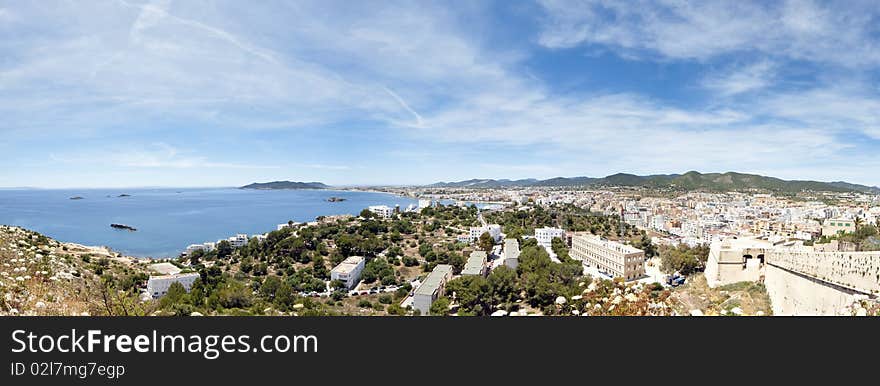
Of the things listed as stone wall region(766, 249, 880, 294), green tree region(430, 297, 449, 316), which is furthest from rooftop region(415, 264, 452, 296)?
stone wall region(766, 249, 880, 294)

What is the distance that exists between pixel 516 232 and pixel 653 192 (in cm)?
4131

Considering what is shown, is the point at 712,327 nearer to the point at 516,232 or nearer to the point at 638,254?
the point at 638,254

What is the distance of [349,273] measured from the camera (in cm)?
1451

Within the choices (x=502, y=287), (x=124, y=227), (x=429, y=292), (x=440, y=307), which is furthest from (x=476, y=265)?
(x=124, y=227)

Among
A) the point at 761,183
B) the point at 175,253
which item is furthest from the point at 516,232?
the point at 761,183

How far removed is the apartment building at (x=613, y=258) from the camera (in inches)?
567

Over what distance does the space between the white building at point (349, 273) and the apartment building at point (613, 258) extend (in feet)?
27.8

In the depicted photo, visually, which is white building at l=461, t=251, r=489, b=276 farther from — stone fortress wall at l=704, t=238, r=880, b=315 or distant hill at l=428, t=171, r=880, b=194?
distant hill at l=428, t=171, r=880, b=194

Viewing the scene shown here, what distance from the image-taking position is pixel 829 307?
503cm

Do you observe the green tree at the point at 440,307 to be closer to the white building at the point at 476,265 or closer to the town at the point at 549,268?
the town at the point at 549,268

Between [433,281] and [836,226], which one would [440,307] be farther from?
[836,226]

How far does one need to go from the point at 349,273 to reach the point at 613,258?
9187 mm

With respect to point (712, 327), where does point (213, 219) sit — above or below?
below

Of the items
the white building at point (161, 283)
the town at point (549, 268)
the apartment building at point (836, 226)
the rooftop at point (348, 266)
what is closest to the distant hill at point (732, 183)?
the town at point (549, 268)
